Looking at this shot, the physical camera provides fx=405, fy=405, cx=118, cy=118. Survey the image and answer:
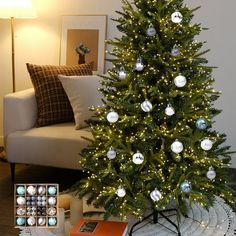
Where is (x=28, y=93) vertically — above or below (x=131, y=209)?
above

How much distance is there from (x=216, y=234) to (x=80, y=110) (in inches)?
51.0

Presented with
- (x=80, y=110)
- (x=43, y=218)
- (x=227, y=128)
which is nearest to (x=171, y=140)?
(x=43, y=218)

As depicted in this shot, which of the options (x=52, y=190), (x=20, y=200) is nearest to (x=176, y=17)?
(x=52, y=190)

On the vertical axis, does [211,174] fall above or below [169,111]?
below

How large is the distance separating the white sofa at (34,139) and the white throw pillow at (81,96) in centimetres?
10

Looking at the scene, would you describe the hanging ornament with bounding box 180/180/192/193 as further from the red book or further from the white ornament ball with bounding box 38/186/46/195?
the white ornament ball with bounding box 38/186/46/195

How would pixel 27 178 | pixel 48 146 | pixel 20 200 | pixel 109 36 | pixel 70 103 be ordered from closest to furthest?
1. pixel 20 200
2. pixel 48 146
3. pixel 70 103
4. pixel 27 178
5. pixel 109 36

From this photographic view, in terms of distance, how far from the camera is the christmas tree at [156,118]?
1.88m

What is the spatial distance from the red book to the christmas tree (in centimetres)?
6

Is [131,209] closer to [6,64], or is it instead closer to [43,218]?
[43,218]

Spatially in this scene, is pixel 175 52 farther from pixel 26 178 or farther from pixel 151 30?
pixel 26 178

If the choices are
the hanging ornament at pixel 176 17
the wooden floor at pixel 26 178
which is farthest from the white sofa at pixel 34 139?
the hanging ornament at pixel 176 17

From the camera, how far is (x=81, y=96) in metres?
2.87

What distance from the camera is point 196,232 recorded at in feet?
6.73
